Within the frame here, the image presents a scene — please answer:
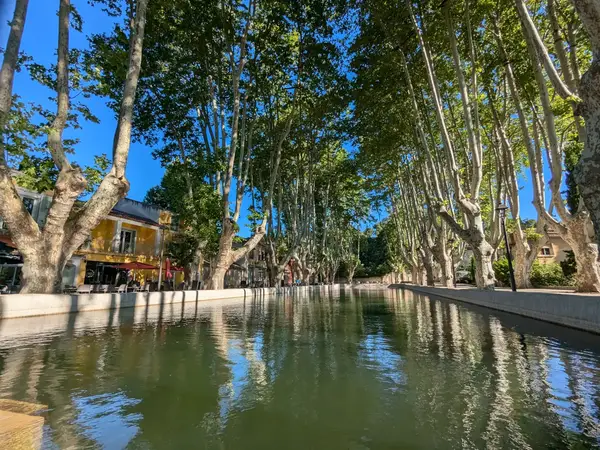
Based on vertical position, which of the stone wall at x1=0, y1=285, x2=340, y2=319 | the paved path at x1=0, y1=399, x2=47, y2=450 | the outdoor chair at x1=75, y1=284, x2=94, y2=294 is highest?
the outdoor chair at x1=75, y1=284, x2=94, y2=294

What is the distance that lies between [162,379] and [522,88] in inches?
707

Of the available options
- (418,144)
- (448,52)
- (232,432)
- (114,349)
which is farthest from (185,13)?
(232,432)

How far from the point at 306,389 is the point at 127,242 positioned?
26661mm

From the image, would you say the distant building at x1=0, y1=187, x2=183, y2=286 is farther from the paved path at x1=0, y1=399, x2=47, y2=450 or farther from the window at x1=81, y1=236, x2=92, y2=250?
the paved path at x1=0, y1=399, x2=47, y2=450

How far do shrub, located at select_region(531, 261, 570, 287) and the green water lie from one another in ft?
76.1

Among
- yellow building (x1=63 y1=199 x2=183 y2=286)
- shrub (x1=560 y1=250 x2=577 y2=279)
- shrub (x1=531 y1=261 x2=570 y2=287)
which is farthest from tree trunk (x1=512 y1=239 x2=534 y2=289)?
yellow building (x1=63 y1=199 x2=183 y2=286)

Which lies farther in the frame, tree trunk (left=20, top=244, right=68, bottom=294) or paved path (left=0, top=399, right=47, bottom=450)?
tree trunk (left=20, top=244, right=68, bottom=294)

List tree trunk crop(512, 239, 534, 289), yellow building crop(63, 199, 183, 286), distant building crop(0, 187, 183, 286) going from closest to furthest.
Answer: tree trunk crop(512, 239, 534, 289)
distant building crop(0, 187, 183, 286)
yellow building crop(63, 199, 183, 286)

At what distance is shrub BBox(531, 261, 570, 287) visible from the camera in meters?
25.6

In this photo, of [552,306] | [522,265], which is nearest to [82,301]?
[552,306]

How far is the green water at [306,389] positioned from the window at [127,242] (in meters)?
20.4

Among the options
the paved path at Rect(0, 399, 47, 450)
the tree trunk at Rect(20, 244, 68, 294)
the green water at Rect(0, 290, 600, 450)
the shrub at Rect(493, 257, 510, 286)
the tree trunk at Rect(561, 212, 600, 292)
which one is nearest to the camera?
the paved path at Rect(0, 399, 47, 450)

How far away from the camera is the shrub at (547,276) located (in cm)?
2564

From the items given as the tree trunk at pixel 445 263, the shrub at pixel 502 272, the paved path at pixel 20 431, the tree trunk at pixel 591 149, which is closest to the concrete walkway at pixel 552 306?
the tree trunk at pixel 591 149
